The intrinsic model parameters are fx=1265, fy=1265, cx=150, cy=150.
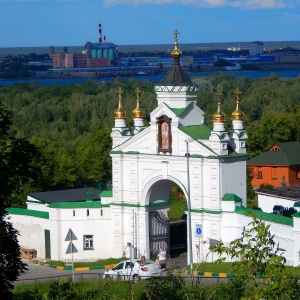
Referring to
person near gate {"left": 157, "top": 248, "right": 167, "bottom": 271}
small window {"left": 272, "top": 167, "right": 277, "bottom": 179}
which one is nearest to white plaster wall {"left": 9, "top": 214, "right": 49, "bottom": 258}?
person near gate {"left": 157, "top": 248, "right": 167, "bottom": 271}

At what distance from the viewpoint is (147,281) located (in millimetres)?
25203

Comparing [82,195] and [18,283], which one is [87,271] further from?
[82,195]

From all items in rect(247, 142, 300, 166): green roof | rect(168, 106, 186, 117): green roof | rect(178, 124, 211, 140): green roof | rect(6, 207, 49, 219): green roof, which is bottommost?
rect(247, 142, 300, 166): green roof

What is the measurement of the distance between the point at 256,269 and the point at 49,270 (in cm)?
1534

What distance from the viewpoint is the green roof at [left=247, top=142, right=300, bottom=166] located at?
1927 inches

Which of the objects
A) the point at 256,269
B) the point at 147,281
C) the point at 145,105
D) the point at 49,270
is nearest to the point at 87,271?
the point at 49,270

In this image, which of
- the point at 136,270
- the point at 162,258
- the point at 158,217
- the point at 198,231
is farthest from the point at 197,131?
the point at 136,270

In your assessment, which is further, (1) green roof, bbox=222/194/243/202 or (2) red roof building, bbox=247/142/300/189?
(2) red roof building, bbox=247/142/300/189

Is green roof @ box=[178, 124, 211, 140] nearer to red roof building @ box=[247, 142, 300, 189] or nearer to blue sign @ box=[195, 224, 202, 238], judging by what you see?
blue sign @ box=[195, 224, 202, 238]

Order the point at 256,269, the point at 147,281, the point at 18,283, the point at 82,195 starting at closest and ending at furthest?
the point at 256,269 → the point at 147,281 → the point at 18,283 → the point at 82,195

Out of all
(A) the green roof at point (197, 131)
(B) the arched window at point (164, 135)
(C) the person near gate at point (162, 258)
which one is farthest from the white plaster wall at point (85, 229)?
(A) the green roof at point (197, 131)

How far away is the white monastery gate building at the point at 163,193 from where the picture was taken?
99.6ft

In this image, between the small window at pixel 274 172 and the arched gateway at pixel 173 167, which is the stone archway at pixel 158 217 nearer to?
the arched gateway at pixel 173 167

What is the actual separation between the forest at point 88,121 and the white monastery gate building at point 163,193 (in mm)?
1975
